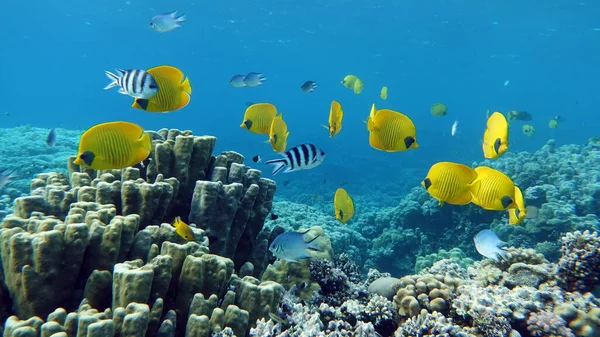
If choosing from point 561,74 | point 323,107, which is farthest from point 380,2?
point 323,107

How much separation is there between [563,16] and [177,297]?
49435mm

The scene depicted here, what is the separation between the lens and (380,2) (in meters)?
38.9

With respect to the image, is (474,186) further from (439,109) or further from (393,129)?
(439,109)

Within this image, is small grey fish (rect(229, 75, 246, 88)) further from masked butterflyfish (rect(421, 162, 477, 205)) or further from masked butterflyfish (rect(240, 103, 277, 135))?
masked butterflyfish (rect(421, 162, 477, 205))

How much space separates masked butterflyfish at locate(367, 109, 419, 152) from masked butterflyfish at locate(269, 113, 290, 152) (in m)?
1.85

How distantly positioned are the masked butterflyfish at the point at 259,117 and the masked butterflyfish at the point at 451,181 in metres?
2.91

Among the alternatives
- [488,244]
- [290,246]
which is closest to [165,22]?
[290,246]

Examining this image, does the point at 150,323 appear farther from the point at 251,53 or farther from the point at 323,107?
the point at 323,107

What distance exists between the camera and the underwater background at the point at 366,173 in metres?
3.21

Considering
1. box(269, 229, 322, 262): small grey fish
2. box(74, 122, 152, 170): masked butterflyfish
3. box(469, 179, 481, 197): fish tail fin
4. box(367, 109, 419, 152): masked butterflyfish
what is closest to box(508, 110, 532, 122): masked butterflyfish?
box(367, 109, 419, 152): masked butterflyfish

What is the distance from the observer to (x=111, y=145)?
306cm

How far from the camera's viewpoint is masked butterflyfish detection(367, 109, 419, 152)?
13.3 feet

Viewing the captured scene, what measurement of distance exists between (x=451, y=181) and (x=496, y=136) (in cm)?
87

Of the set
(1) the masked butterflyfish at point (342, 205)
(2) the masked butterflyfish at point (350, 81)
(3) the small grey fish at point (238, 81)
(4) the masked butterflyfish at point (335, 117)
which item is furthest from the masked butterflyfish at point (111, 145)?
(2) the masked butterflyfish at point (350, 81)
